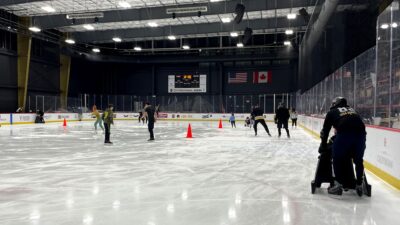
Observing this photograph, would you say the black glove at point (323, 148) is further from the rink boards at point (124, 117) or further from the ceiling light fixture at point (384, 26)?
the rink boards at point (124, 117)

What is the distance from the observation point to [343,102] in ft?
15.4

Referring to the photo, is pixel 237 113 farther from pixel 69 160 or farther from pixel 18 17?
pixel 69 160

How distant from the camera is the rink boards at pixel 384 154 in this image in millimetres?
5195

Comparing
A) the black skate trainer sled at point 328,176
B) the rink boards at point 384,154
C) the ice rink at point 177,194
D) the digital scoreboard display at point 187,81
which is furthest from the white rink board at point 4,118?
the black skate trainer sled at point 328,176

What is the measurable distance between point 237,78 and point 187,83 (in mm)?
5051

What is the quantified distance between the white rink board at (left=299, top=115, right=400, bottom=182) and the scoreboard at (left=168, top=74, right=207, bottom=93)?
1165 inches

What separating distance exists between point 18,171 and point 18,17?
22.0m

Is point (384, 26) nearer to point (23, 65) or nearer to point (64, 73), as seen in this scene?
point (23, 65)

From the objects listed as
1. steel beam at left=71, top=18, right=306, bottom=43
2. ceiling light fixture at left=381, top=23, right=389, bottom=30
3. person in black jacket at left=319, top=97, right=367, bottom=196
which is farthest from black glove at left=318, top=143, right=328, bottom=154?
steel beam at left=71, top=18, right=306, bottom=43

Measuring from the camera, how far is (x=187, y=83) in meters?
36.6

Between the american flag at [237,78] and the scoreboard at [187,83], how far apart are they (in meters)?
2.49

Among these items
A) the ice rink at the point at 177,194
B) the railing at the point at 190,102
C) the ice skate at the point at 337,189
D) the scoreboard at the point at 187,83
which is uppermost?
the scoreboard at the point at 187,83

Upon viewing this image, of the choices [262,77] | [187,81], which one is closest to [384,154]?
[262,77]

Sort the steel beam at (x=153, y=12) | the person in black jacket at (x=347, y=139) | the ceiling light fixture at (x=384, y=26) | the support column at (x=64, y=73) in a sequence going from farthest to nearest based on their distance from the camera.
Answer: the support column at (x=64, y=73) → the steel beam at (x=153, y=12) → the ceiling light fixture at (x=384, y=26) → the person in black jacket at (x=347, y=139)
